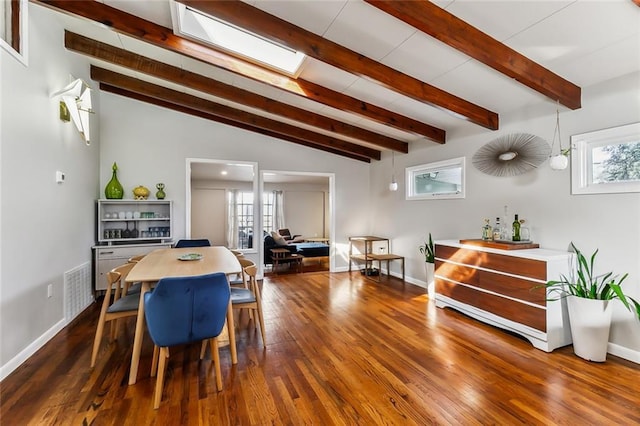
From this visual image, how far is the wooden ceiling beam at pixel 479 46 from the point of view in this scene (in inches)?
76.5

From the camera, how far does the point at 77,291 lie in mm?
3418

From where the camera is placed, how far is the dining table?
208 cm

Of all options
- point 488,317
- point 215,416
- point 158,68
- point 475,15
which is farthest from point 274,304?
point 475,15

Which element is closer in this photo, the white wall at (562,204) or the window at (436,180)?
the white wall at (562,204)

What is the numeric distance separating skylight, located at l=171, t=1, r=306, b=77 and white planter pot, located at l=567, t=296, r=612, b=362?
10.8 feet

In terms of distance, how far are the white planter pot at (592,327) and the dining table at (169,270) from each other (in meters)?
2.82

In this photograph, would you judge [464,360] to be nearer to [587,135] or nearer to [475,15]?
[587,135]

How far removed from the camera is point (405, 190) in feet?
16.8

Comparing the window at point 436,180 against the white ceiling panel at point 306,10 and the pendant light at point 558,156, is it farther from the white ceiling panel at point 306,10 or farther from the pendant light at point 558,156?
the white ceiling panel at point 306,10

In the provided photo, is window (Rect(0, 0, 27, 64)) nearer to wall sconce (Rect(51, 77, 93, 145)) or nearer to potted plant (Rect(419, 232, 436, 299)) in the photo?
wall sconce (Rect(51, 77, 93, 145))

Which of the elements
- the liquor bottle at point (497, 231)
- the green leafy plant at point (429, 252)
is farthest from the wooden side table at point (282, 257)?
the liquor bottle at point (497, 231)

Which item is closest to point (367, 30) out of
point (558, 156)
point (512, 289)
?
point (558, 156)

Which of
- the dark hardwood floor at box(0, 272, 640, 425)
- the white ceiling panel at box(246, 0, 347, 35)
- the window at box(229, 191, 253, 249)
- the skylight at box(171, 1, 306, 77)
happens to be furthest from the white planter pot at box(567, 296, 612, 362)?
the window at box(229, 191, 253, 249)

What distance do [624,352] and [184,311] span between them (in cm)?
349
